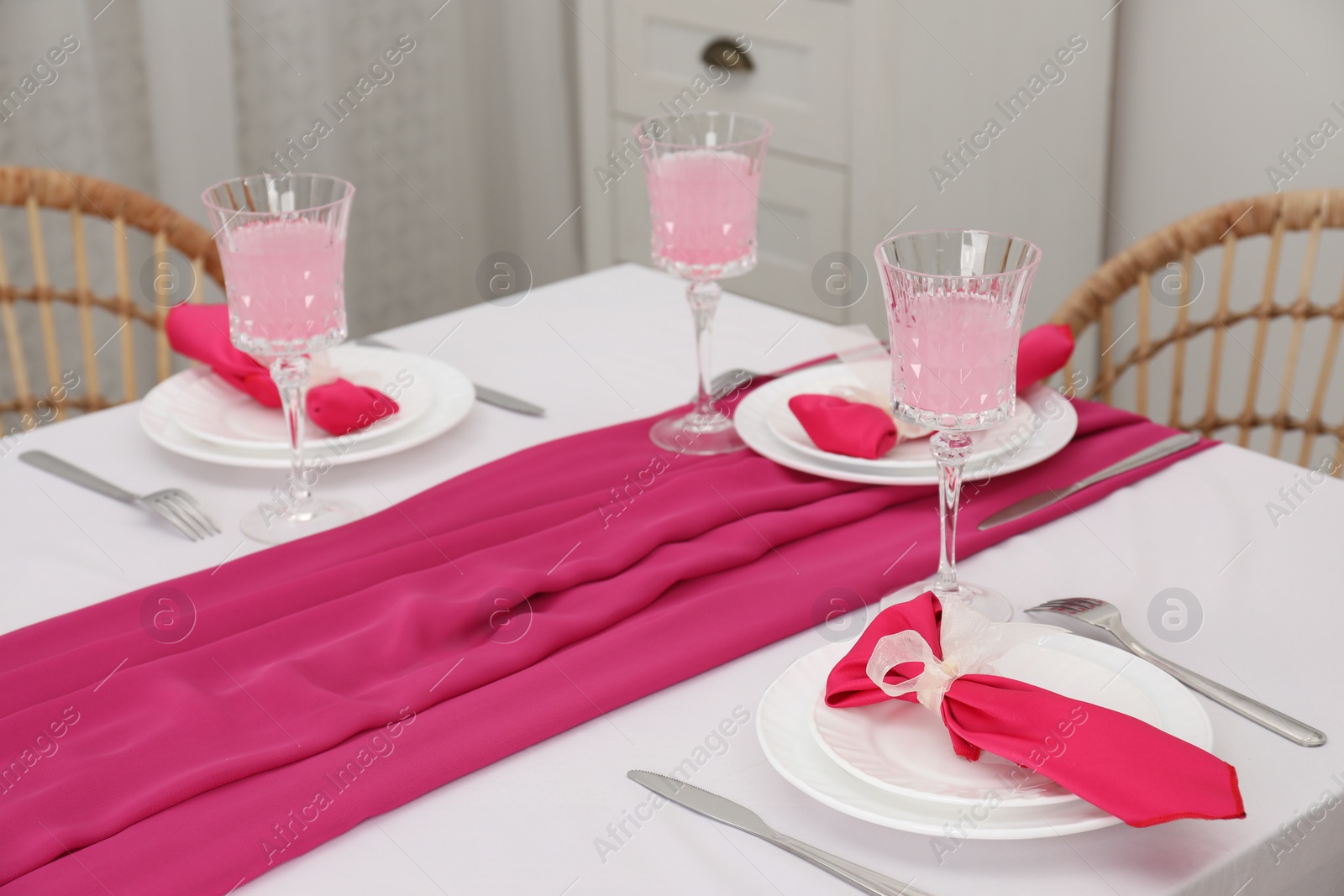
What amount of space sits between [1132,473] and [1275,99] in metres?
1.32

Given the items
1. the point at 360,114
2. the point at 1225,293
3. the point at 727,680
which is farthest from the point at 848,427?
the point at 360,114

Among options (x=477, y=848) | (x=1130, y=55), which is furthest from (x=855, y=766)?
(x=1130, y=55)

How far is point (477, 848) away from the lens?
698 millimetres

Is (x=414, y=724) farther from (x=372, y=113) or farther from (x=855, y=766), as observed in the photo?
(x=372, y=113)

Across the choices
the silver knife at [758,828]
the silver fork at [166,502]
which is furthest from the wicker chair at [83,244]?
the silver knife at [758,828]

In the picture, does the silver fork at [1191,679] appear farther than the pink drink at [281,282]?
No

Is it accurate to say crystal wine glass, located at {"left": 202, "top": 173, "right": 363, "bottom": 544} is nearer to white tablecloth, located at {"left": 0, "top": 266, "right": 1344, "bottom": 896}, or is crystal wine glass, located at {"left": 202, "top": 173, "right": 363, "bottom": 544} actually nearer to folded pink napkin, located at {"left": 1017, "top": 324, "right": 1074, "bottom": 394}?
white tablecloth, located at {"left": 0, "top": 266, "right": 1344, "bottom": 896}

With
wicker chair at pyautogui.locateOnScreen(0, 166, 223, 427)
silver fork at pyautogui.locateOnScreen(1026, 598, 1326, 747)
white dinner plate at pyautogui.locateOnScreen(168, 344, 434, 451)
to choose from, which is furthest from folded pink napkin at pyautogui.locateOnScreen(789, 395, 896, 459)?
wicker chair at pyautogui.locateOnScreen(0, 166, 223, 427)

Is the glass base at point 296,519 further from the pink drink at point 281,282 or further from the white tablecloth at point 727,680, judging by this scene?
the pink drink at point 281,282

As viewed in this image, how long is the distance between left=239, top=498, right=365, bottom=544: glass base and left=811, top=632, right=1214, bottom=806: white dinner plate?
0.47 m

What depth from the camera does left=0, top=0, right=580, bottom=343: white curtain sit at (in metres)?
2.38

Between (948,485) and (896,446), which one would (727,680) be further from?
(896,446)

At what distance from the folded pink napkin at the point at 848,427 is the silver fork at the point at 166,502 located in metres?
0.49

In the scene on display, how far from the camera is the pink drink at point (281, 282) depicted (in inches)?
40.2
